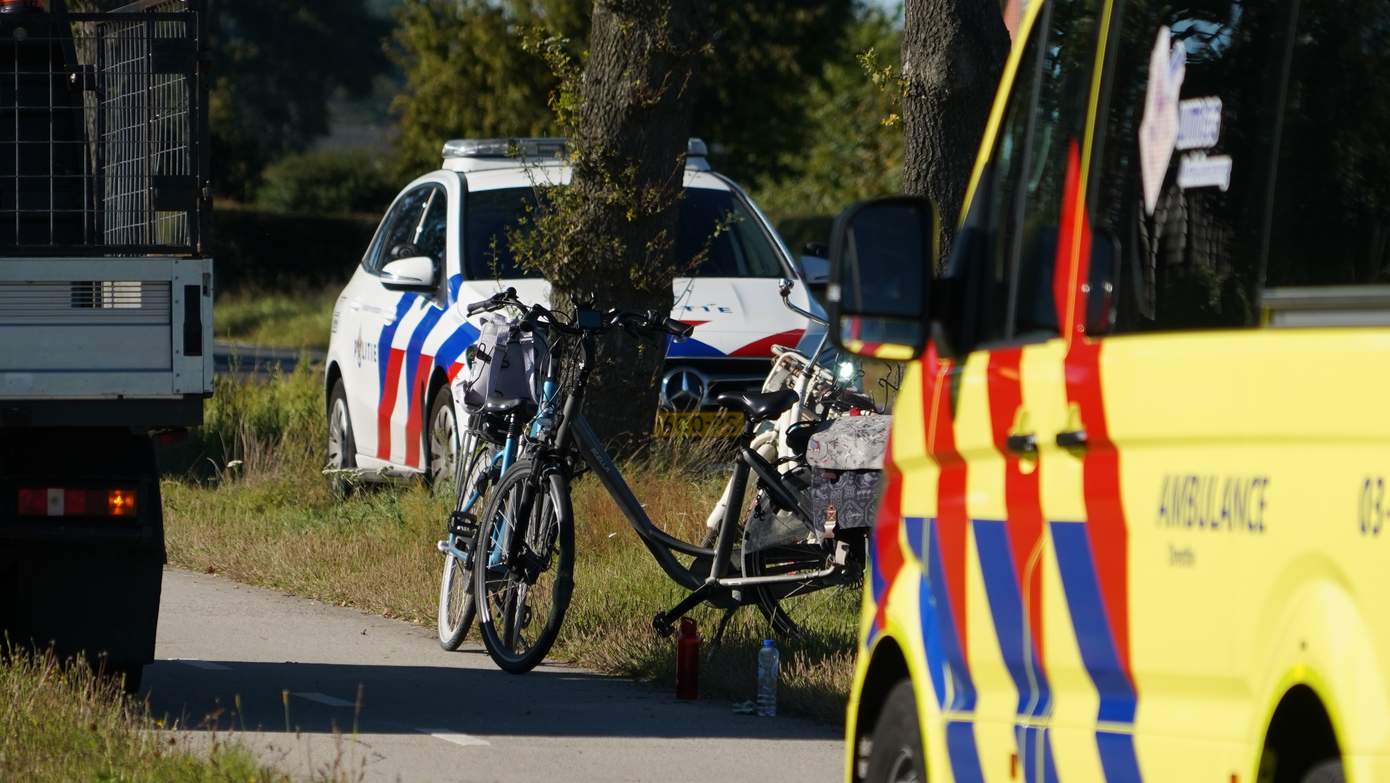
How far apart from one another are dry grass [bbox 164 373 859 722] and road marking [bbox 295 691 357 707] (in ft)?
3.61

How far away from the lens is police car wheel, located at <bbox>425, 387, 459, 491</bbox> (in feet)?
39.0

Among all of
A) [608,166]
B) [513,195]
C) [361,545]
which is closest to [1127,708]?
[361,545]

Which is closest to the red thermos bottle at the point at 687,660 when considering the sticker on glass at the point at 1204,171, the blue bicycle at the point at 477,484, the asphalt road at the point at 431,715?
the asphalt road at the point at 431,715

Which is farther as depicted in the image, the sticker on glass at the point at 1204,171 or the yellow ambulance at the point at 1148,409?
the sticker on glass at the point at 1204,171

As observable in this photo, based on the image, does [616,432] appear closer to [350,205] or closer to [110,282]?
[110,282]

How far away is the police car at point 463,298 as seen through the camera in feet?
39.5

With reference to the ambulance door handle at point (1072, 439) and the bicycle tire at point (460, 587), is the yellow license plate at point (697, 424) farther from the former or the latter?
the ambulance door handle at point (1072, 439)

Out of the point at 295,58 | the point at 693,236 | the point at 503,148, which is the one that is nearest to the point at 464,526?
the point at 693,236

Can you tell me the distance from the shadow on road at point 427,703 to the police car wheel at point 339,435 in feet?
16.8

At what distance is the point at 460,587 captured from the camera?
9047 mm

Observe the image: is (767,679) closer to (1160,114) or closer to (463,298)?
(1160,114)

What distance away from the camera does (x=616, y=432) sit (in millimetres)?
12039

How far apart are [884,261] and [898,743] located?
0.96m

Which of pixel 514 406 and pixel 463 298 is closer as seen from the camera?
pixel 514 406
